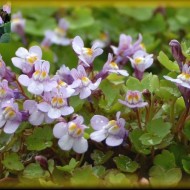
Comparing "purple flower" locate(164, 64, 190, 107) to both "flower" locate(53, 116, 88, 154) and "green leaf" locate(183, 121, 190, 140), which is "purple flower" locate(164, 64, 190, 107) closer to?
"green leaf" locate(183, 121, 190, 140)

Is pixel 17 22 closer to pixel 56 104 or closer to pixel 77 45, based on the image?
pixel 77 45

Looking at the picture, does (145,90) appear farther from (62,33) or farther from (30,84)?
(62,33)

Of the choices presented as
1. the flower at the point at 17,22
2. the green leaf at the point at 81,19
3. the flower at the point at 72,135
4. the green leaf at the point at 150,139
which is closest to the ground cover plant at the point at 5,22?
the flower at the point at 72,135

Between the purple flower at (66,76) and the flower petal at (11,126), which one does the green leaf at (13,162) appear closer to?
the flower petal at (11,126)

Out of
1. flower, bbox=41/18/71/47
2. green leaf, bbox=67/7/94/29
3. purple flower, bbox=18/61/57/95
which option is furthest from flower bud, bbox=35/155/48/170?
green leaf, bbox=67/7/94/29

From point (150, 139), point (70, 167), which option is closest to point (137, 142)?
point (150, 139)

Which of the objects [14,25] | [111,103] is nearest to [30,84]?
[111,103]

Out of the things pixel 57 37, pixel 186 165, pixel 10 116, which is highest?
pixel 10 116
